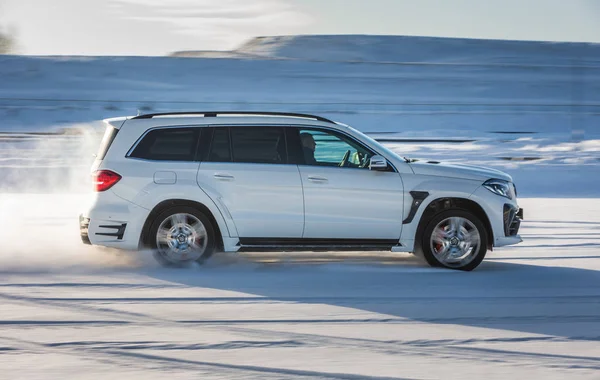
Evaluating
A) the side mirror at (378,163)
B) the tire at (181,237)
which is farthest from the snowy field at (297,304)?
the side mirror at (378,163)

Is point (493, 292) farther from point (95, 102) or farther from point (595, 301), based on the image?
point (95, 102)

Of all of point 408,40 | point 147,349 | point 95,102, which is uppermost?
point 408,40

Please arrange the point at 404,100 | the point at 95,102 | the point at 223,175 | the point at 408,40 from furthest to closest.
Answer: the point at 408,40 < the point at 404,100 < the point at 95,102 < the point at 223,175

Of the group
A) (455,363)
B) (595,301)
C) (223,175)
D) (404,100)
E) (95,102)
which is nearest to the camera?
(455,363)

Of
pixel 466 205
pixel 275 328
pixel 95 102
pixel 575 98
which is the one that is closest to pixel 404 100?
pixel 575 98

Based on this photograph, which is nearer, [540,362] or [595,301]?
[540,362]

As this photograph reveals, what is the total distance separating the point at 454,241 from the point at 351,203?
1075 millimetres

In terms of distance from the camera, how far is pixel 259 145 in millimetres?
9398

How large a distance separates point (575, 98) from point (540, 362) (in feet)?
129

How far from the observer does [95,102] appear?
3838 cm

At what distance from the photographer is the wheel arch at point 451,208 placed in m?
9.38

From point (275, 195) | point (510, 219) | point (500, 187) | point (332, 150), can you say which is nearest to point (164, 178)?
point (275, 195)

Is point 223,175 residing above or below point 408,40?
below

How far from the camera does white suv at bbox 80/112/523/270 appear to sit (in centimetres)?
922
